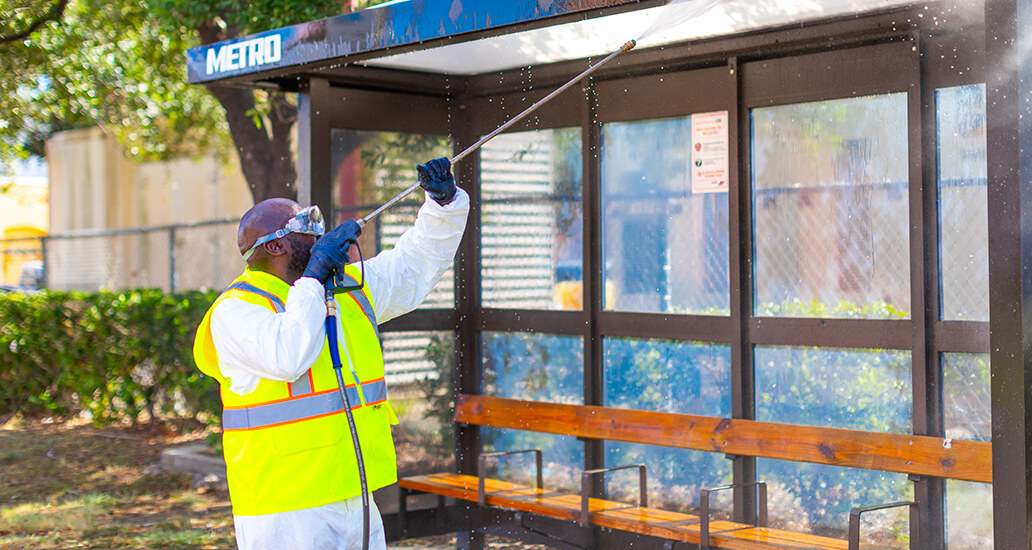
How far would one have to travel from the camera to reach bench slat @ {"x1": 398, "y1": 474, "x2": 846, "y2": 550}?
494cm

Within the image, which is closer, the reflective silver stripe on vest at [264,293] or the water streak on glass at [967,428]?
the reflective silver stripe on vest at [264,293]

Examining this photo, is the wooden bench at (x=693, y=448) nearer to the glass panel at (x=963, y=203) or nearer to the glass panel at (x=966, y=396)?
the glass panel at (x=966, y=396)

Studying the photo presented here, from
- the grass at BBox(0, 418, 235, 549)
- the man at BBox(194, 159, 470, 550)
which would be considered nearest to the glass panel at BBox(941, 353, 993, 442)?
the man at BBox(194, 159, 470, 550)

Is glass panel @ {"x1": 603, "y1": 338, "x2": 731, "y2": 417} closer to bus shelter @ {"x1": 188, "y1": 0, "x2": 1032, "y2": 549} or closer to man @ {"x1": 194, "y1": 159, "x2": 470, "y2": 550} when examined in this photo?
bus shelter @ {"x1": 188, "y1": 0, "x2": 1032, "y2": 549}

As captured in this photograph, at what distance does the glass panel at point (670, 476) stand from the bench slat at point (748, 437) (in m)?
0.24

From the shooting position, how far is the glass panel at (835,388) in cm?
500

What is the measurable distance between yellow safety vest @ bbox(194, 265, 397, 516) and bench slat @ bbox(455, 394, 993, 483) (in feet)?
7.54

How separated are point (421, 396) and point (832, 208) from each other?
104 inches

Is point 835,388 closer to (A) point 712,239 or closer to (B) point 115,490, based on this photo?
(A) point 712,239

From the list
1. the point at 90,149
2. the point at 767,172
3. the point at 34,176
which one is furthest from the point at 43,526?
the point at 34,176

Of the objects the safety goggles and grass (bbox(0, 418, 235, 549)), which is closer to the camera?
the safety goggles

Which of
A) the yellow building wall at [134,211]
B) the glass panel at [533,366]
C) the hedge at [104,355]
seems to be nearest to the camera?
the glass panel at [533,366]

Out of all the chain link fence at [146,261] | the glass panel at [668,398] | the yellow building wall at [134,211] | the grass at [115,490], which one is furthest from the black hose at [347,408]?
the yellow building wall at [134,211]

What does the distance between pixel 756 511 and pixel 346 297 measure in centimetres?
276
